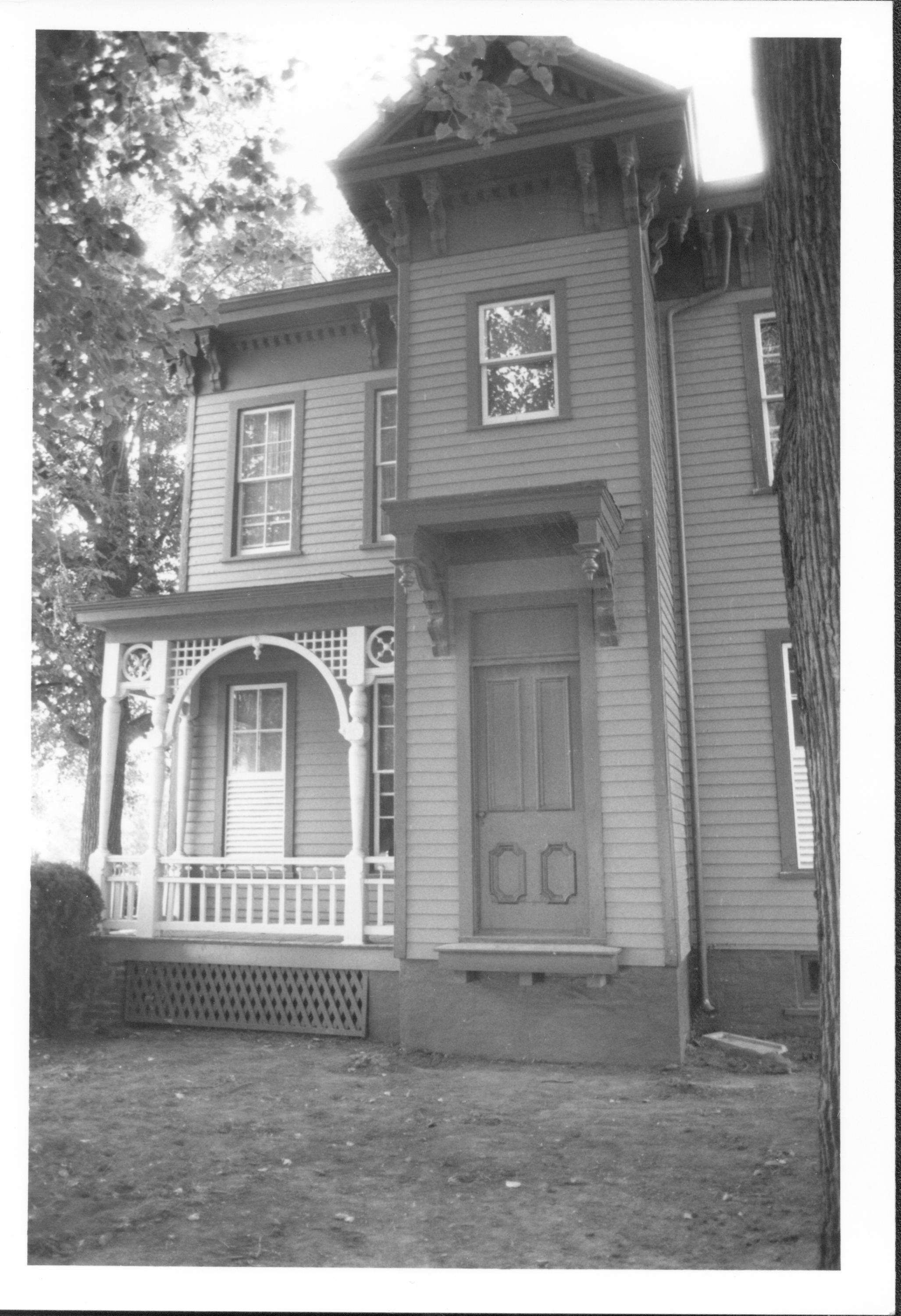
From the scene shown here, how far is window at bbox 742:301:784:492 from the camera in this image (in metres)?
9.20

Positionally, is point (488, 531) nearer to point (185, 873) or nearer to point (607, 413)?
point (607, 413)

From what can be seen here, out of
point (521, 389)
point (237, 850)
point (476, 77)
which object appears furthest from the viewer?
point (237, 850)

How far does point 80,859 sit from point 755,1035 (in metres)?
11.9

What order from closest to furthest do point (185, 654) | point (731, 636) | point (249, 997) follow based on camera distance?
point (249, 997) → point (731, 636) → point (185, 654)

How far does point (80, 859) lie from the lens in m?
16.7

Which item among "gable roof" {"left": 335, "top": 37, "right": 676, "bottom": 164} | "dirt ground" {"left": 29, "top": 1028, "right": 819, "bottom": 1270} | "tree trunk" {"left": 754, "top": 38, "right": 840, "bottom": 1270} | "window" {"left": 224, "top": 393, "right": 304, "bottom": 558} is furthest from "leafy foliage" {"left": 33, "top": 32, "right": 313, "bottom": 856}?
"dirt ground" {"left": 29, "top": 1028, "right": 819, "bottom": 1270}

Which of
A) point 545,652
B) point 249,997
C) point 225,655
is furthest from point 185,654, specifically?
point 545,652

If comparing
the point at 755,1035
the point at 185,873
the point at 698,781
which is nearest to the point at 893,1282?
the point at 755,1035

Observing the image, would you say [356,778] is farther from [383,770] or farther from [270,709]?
[270,709]

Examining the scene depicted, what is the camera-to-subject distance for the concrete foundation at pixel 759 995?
840cm

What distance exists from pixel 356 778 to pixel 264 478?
13.2 feet

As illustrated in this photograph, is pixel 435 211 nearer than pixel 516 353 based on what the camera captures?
No

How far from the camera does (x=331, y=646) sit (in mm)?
9773

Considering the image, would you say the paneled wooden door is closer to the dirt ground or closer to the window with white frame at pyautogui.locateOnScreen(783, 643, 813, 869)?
the dirt ground
